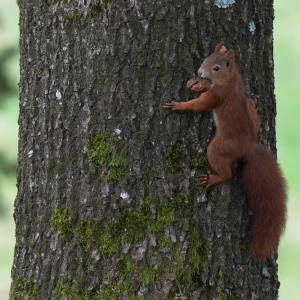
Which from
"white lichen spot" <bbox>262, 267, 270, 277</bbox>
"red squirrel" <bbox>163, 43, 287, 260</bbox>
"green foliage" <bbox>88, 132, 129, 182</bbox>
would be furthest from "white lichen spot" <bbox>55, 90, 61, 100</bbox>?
"white lichen spot" <bbox>262, 267, 270, 277</bbox>

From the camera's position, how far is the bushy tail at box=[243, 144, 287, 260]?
3.21m

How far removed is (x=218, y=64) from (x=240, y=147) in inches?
14.8

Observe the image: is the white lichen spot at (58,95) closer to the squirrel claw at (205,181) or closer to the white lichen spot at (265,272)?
the squirrel claw at (205,181)

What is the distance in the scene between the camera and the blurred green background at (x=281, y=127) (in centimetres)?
587

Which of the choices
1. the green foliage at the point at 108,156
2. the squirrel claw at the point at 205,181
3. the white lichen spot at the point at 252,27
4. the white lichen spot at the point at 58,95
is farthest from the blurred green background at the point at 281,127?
the squirrel claw at the point at 205,181

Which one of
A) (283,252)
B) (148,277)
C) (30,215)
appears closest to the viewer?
(148,277)

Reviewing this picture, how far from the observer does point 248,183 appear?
10.5ft

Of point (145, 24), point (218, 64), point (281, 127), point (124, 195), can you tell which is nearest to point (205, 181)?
point (124, 195)

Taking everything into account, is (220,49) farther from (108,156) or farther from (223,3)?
(108,156)

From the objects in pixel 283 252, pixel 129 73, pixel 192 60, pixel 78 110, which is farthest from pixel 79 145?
pixel 283 252

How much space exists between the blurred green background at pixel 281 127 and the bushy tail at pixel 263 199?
2.96 m

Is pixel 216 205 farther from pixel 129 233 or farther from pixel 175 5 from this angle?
pixel 175 5

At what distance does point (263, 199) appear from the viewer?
3.25 m

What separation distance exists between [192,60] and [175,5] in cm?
23
